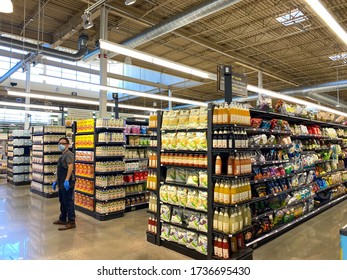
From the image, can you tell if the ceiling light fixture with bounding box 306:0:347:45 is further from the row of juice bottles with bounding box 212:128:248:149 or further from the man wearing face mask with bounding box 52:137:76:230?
the man wearing face mask with bounding box 52:137:76:230

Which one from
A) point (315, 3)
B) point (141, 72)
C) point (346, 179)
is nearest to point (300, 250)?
point (315, 3)

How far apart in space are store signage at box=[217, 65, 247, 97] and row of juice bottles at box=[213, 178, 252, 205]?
1.58 meters

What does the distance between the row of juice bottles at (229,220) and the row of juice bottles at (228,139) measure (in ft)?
3.04

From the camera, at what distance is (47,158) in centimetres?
882

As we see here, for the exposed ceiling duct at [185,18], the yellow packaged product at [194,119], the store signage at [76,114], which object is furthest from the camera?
the store signage at [76,114]

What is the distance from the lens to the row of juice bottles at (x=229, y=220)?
3.67m

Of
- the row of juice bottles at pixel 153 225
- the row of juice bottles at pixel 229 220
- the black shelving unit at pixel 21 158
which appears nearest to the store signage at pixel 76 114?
the black shelving unit at pixel 21 158

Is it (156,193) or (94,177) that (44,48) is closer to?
(94,177)

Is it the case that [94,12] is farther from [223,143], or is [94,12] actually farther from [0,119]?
[0,119]

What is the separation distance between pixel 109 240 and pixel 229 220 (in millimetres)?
2451

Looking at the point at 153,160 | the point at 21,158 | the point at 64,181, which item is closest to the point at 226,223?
the point at 153,160

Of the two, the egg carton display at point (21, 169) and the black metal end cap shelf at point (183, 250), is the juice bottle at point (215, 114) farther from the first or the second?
the egg carton display at point (21, 169)

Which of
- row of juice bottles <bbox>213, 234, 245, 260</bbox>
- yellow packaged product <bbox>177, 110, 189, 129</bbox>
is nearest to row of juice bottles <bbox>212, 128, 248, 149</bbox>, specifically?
yellow packaged product <bbox>177, 110, 189, 129</bbox>

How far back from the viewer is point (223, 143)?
377cm
